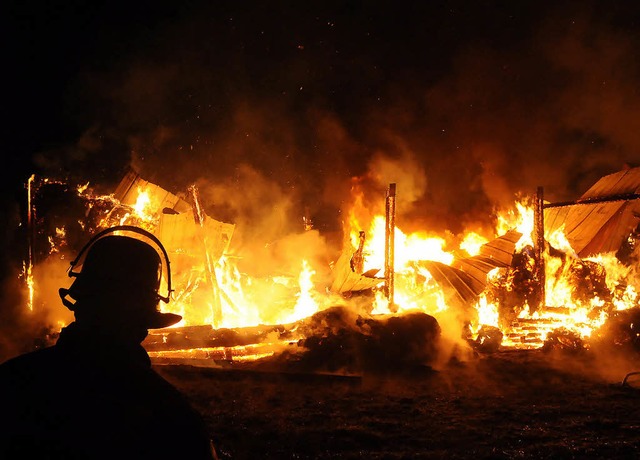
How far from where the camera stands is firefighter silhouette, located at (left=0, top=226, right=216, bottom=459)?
143 cm

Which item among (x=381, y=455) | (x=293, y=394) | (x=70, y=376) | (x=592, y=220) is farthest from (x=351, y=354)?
(x=592, y=220)

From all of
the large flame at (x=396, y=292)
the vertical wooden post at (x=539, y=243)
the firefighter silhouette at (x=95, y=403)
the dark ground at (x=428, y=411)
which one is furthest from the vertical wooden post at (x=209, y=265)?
the firefighter silhouette at (x=95, y=403)

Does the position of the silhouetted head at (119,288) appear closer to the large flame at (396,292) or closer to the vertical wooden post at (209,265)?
the large flame at (396,292)

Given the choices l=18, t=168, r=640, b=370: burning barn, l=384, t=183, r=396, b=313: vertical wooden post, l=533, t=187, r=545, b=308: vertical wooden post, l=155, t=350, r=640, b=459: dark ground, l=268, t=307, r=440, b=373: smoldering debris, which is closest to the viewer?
l=155, t=350, r=640, b=459: dark ground

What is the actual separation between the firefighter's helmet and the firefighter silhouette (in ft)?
0.11

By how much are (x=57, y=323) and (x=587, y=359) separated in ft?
39.5

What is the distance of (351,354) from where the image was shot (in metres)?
8.68

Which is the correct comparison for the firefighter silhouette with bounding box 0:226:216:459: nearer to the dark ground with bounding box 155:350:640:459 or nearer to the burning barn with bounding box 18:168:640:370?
the dark ground with bounding box 155:350:640:459

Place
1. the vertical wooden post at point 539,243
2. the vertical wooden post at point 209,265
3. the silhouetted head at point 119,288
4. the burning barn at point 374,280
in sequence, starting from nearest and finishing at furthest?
1. the silhouetted head at point 119,288
2. the burning barn at point 374,280
3. the vertical wooden post at point 539,243
4. the vertical wooden post at point 209,265

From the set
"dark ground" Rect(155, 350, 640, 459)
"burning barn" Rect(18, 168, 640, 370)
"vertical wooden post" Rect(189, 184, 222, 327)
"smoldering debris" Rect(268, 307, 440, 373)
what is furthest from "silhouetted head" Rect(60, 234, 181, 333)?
"vertical wooden post" Rect(189, 184, 222, 327)

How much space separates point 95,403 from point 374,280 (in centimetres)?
1048

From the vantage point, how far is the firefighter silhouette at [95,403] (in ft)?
4.70

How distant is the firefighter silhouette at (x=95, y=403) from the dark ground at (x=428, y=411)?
12.1 feet

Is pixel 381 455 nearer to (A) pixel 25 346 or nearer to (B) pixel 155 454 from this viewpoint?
(B) pixel 155 454
